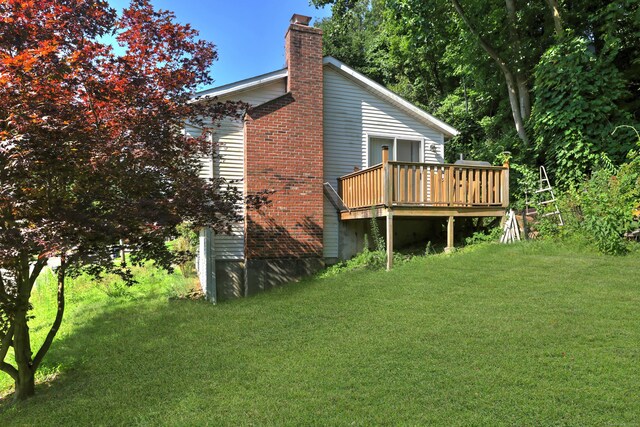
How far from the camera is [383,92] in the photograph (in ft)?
34.2

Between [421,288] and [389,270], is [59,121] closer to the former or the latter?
[421,288]

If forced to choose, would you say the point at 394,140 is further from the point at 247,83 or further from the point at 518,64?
the point at 518,64

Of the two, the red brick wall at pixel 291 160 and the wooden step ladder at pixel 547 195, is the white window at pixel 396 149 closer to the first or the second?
the red brick wall at pixel 291 160

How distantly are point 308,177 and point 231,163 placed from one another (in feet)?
5.76

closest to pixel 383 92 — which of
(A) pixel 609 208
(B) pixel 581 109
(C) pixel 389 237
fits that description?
(C) pixel 389 237

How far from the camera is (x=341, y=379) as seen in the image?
149 inches

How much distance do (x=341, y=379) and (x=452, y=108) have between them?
1852cm

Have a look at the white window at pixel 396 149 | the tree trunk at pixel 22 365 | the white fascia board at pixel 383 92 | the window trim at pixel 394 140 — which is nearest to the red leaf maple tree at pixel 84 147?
the tree trunk at pixel 22 365

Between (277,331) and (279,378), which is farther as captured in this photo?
(277,331)

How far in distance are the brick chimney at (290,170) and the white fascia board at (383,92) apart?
62 cm

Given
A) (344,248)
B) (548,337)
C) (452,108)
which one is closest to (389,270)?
(344,248)

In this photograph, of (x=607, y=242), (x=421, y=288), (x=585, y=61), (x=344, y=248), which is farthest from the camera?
(x=585, y=61)

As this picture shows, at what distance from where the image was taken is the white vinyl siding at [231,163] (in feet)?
28.5

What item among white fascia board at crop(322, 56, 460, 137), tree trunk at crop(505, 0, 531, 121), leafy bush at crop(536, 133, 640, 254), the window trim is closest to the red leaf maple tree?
white fascia board at crop(322, 56, 460, 137)
